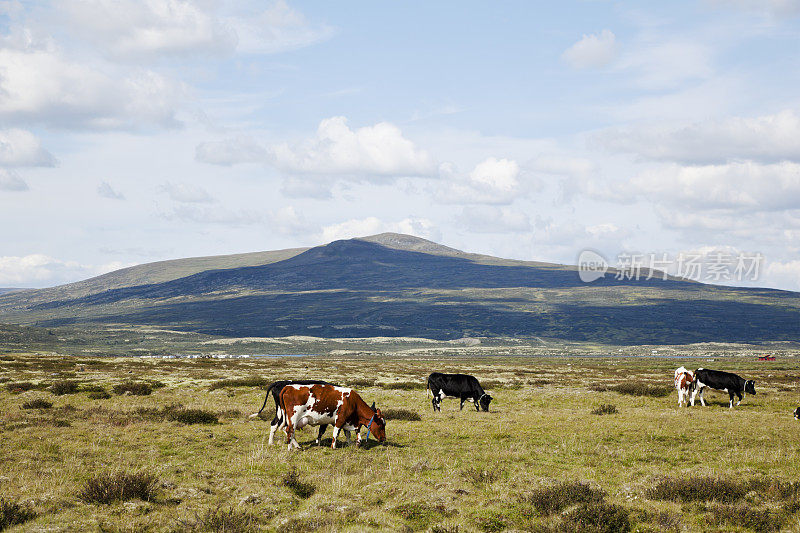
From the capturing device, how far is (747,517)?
10945mm

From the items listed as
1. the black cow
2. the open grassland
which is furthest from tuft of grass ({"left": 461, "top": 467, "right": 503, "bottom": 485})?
the black cow

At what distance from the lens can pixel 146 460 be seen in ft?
50.6

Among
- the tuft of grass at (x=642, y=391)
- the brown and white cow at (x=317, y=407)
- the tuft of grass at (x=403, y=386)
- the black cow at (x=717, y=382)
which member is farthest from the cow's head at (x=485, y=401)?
the tuft of grass at (x=642, y=391)

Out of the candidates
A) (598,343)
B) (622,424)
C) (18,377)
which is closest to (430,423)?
(622,424)

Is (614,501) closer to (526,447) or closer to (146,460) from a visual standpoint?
(526,447)

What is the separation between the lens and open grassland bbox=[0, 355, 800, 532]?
35.9 ft

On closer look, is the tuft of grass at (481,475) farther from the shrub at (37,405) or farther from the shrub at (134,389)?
the shrub at (134,389)

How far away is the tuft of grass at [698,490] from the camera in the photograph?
12.4 meters

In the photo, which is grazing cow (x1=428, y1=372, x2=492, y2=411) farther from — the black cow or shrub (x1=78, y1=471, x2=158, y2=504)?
shrub (x1=78, y1=471, x2=158, y2=504)

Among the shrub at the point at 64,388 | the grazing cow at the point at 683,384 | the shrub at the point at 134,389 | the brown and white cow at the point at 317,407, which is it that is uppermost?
the brown and white cow at the point at 317,407

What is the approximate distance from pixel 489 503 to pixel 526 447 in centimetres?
638

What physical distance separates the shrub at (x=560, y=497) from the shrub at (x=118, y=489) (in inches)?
341

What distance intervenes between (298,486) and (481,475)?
4810mm

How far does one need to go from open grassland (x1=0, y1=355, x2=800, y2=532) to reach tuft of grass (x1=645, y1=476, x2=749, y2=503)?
0.03 meters
